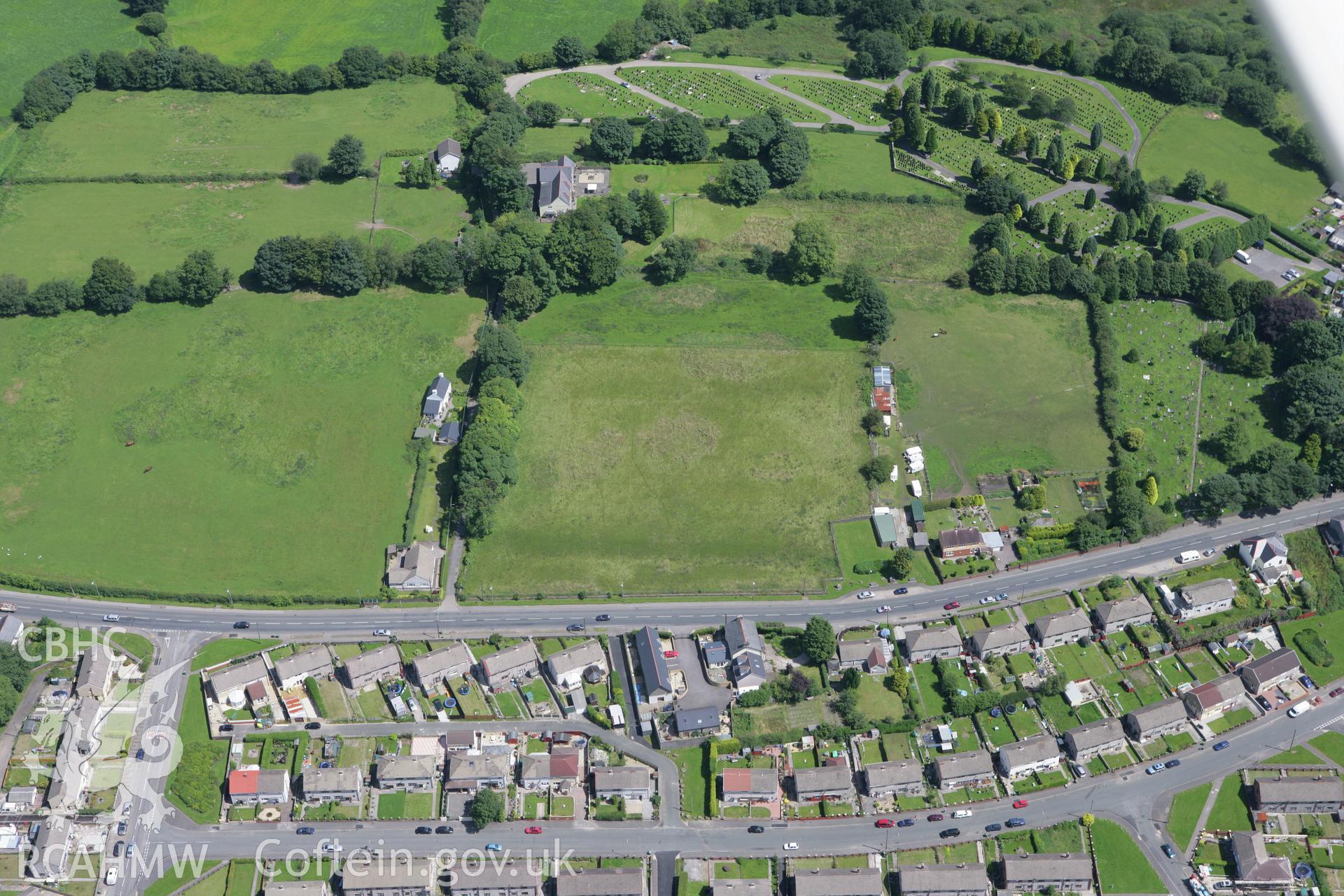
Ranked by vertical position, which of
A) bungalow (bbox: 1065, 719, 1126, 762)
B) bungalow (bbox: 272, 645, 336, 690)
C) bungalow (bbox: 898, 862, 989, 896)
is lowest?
bungalow (bbox: 272, 645, 336, 690)

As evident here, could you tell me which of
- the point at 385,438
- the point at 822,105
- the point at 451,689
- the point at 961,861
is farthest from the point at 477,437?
the point at 822,105

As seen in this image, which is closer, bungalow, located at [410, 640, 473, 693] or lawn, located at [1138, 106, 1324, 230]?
bungalow, located at [410, 640, 473, 693]

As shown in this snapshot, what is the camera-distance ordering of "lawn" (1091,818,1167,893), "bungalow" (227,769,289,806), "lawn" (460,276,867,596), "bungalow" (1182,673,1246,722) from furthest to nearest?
"lawn" (460,276,867,596) < "bungalow" (1182,673,1246,722) < "bungalow" (227,769,289,806) < "lawn" (1091,818,1167,893)

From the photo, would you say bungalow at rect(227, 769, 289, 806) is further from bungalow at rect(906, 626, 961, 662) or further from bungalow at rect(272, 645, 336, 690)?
bungalow at rect(906, 626, 961, 662)

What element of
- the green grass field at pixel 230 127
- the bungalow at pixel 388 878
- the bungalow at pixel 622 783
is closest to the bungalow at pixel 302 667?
the bungalow at pixel 388 878

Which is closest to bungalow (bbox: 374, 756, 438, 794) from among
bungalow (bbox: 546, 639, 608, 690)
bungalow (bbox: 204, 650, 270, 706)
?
bungalow (bbox: 546, 639, 608, 690)

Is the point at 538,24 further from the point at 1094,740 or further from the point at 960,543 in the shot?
the point at 1094,740

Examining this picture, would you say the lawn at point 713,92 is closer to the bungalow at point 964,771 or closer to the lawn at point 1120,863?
the bungalow at point 964,771
